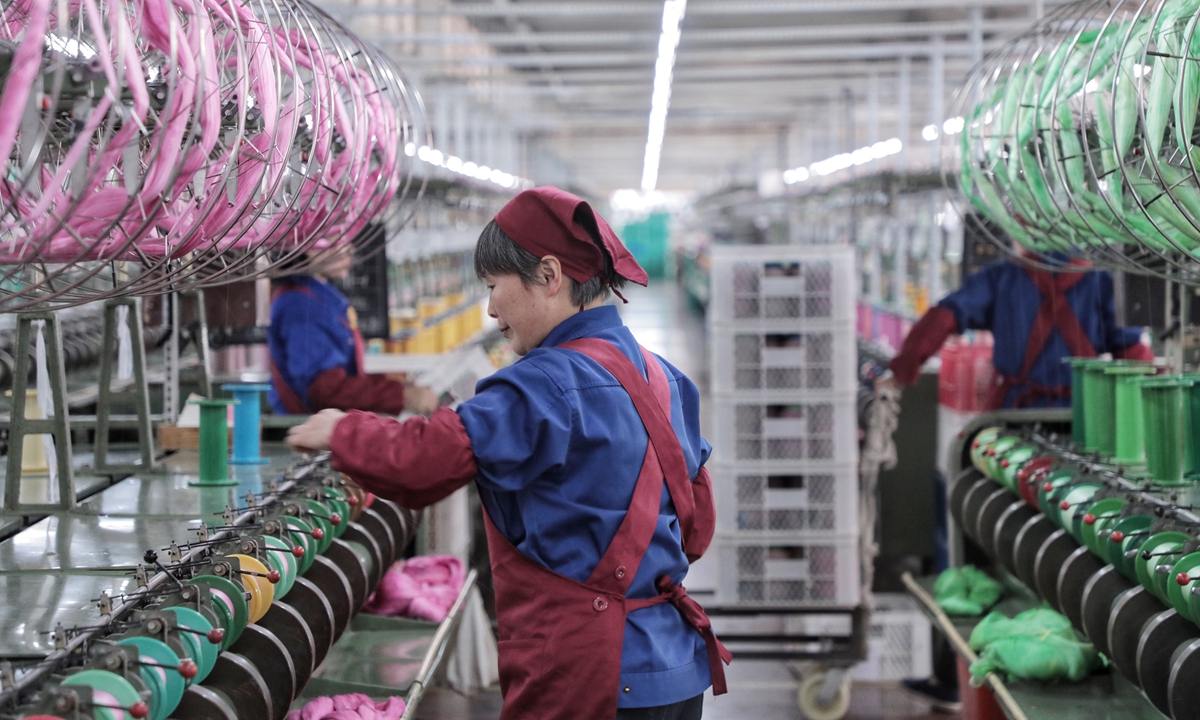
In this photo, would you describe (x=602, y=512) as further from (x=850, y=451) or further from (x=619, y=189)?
(x=619, y=189)

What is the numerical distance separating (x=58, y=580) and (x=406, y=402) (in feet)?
5.15

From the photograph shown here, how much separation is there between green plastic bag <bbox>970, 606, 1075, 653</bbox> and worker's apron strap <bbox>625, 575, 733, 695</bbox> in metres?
1.37

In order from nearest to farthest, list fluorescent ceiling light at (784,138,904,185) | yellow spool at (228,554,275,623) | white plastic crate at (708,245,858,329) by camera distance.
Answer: yellow spool at (228,554,275,623), white plastic crate at (708,245,858,329), fluorescent ceiling light at (784,138,904,185)

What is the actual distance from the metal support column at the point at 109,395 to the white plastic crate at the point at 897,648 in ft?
9.59

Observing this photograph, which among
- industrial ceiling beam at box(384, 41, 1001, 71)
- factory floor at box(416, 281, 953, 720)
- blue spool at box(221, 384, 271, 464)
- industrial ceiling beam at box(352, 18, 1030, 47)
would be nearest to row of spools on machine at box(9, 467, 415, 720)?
blue spool at box(221, 384, 271, 464)

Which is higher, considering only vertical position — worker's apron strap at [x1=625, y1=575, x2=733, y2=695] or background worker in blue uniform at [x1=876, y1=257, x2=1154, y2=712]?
background worker in blue uniform at [x1=876, y1=257, x2=1154, y2=712]

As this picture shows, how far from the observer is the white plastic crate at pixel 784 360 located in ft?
15.4

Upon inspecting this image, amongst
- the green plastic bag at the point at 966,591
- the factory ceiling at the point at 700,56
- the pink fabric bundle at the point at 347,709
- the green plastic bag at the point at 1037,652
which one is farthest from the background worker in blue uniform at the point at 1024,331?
the pink fabric bundle at the point at 347,709

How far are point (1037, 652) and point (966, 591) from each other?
101 centimetres

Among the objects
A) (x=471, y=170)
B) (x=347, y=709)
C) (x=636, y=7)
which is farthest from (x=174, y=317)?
(x=471, y=170)

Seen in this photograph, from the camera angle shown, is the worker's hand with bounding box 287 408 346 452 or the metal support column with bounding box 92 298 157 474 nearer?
the worker's hand with bounding box 287 408 346 452

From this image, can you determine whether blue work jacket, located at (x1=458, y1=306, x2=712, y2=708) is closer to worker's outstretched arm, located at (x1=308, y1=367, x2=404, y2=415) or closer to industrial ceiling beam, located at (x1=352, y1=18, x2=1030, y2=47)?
worker's outstretched arm, located at (x1=308, y1=367, x2=404, y2=415)

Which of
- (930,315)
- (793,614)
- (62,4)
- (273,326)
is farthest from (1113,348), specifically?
(62,4)

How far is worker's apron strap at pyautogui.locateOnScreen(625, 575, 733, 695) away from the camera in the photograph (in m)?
2.02
